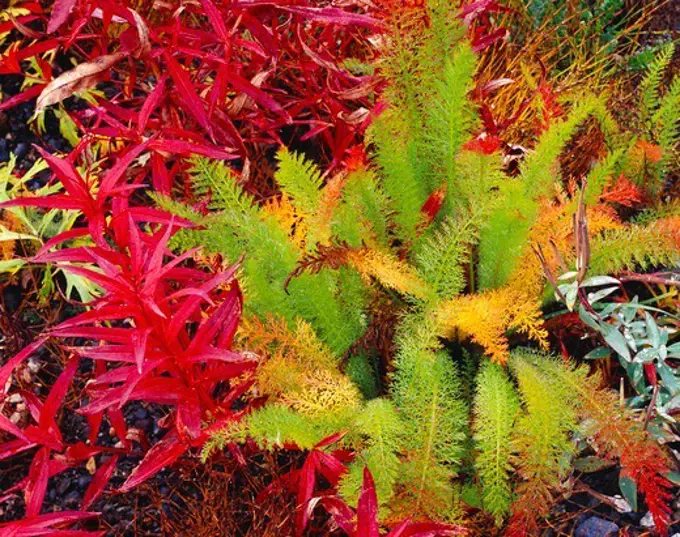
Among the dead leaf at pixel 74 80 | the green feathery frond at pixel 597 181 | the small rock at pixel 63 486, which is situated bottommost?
the small rock at pixel 63 486

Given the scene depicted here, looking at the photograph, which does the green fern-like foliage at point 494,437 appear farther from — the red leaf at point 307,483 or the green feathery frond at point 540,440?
the red leaf at point 307,483

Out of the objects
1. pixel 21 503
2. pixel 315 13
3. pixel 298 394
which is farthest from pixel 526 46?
pixel 21 503

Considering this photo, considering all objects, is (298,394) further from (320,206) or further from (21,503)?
(21,503)

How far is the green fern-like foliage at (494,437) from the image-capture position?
1094 millimetres

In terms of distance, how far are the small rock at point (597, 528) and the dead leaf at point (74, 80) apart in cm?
98

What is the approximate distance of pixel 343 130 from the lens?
61.2 inches

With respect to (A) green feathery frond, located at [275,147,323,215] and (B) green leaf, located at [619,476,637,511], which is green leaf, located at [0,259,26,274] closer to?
(A) green feathery frond, located at [275,147,323,215]

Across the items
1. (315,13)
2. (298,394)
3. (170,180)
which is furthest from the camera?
(170,180)

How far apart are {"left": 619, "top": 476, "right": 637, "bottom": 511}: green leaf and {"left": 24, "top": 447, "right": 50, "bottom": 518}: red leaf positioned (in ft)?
2.65

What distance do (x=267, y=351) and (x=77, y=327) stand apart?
0.94 ft

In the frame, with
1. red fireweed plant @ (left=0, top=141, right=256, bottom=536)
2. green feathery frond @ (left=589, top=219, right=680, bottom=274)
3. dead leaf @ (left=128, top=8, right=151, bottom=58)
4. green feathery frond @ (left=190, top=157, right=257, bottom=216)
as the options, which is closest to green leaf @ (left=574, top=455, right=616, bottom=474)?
green feathery frond @ (left=589, top=219, right=680, bottom=274)

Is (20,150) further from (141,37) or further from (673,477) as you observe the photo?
(673,477)

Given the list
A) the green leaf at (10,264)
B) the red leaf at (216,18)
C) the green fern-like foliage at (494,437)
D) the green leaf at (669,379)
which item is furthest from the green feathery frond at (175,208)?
the green leaf at (669,379)

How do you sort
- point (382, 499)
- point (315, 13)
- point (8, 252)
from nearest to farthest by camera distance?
point (382, 499), point (315, 13), point (8, 252)
